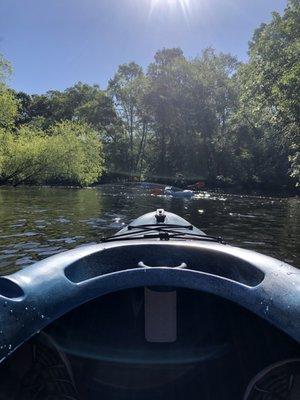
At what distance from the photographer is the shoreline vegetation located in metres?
35.4

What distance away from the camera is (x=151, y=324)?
3.22 meters

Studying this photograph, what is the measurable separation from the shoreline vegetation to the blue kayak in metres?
21.1

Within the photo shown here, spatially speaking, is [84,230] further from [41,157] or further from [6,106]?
[41,157]

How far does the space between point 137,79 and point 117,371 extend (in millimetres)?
57947

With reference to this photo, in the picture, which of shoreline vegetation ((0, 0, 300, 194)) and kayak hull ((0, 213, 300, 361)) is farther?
shoreline vegetation ((0, 0, 300, 194))

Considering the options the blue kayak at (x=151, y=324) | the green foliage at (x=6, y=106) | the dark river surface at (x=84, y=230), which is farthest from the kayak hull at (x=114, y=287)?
the green foliage at (x=6, y=106)

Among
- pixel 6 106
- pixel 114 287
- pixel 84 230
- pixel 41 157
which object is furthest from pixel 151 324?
pixel 41 157

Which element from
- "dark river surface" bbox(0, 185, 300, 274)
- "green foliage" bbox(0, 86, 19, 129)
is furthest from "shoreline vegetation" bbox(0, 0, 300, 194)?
"dark river surface" bbox(0, 185, 300, 274)

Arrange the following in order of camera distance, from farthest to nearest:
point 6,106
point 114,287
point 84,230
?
point 6,106, point 84,230, point 114,287

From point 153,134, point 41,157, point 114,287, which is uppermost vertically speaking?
point 153,134

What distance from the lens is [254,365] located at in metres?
3.02

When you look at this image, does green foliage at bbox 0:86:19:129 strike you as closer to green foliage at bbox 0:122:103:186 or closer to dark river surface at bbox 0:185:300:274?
green foliage at bbox 0:122:103:186

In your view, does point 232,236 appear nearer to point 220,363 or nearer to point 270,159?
point 220,363

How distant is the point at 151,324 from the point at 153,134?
59589 mm
